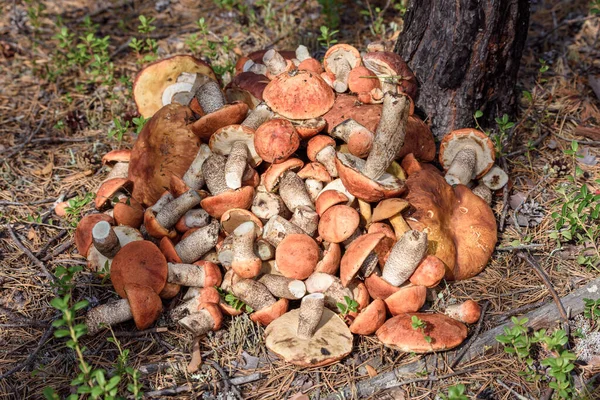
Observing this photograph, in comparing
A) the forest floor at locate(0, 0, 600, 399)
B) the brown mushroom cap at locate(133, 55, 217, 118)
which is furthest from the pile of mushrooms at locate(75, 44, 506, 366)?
the brown mushroom cap at locate(133, 55, 217, 118)

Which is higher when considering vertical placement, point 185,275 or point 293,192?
point 293,192

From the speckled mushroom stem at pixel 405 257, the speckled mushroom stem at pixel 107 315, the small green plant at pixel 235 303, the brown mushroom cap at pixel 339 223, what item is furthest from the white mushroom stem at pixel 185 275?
the speckled mushroom stem at pixel 405 257

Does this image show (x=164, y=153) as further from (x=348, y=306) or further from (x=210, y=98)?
(x=348, y=306)

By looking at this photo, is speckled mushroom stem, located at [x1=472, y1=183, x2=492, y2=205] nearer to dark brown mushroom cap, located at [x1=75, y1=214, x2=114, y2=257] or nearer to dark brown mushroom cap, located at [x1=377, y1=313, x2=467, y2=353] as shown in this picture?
dark brown mushroom cap, located at [x1=377, y1=313, x2=467, y2=353]

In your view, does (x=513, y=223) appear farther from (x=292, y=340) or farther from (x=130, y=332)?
(x=130, y=332)

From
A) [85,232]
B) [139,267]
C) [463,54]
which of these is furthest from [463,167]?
[85,232]
